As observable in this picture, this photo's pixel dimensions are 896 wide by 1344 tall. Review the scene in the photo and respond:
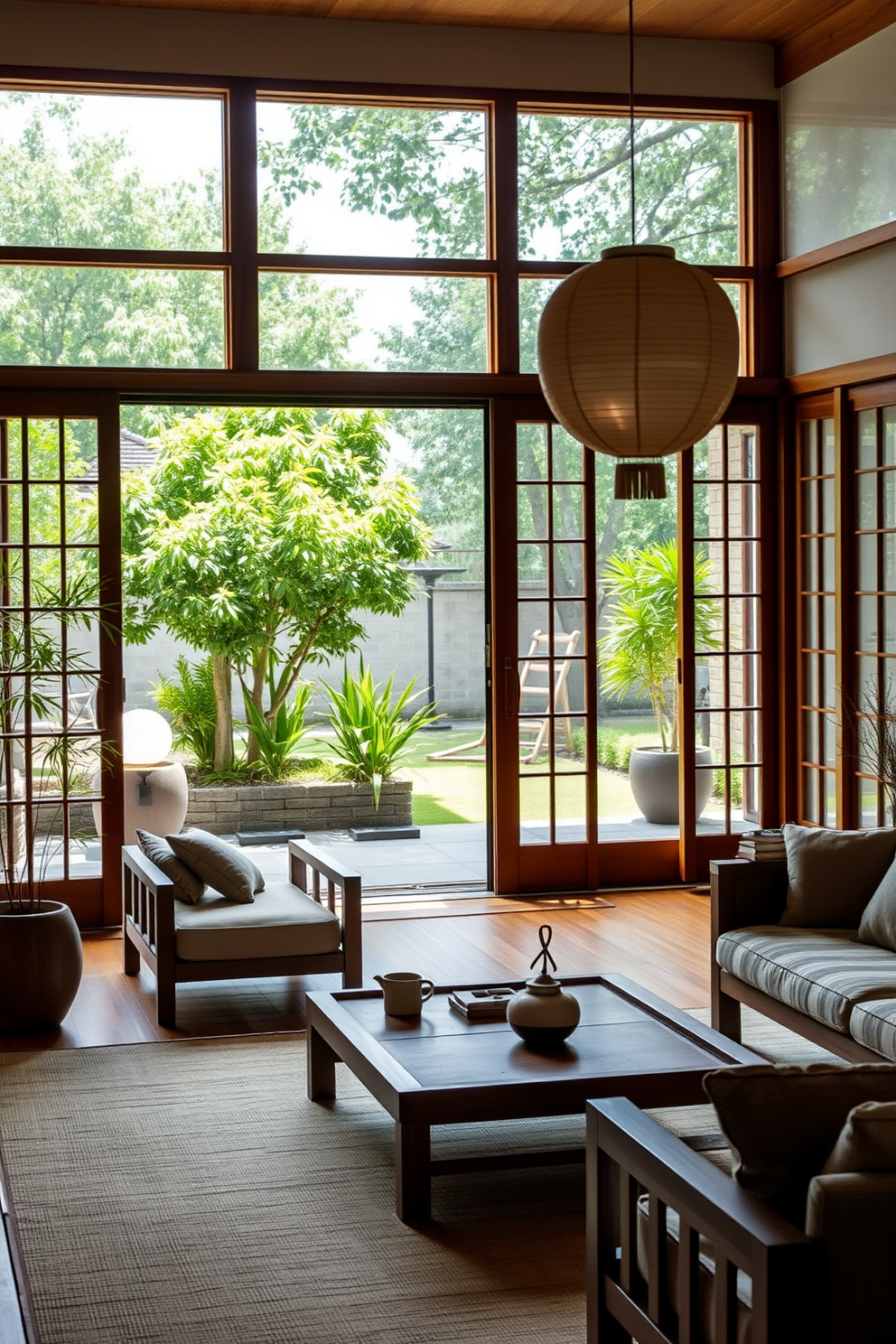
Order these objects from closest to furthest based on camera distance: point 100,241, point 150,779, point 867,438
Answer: point 100,241 → point 867,438 → point 150,779

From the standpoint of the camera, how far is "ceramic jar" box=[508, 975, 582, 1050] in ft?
12.5

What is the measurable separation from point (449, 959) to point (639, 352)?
3250 mm

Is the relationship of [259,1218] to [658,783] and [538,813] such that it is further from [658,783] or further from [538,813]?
[658,783]

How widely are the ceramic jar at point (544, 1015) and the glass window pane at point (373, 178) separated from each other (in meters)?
4.19

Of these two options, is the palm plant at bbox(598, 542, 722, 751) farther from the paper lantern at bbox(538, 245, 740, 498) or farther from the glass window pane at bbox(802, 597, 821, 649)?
the paper lantern at bbox(538, 245, 740, 498)

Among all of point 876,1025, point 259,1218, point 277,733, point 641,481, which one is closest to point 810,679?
point 876,1025

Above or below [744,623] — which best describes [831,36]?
above

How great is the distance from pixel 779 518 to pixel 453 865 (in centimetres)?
282

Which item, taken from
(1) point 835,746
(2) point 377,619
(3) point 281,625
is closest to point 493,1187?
(1) point 835,746

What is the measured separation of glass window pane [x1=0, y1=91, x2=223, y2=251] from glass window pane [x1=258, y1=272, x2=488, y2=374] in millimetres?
461

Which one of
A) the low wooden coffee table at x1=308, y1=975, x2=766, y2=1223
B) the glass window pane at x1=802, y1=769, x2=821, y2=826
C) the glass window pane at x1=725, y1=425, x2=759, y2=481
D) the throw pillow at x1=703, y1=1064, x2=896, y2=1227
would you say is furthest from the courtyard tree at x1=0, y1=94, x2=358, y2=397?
the throw pillow at x1=703, y1=1064, x2=896, y2=1227

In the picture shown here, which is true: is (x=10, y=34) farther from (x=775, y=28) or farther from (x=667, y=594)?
(x=667, y=594)

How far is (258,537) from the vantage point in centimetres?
1016

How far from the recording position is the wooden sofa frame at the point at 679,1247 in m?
2.09
